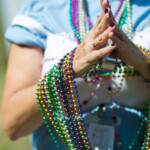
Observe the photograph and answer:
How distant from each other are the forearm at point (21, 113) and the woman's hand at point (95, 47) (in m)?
0.20

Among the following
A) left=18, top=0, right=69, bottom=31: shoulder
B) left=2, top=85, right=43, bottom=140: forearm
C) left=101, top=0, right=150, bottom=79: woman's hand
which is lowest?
left=2, top=85, right=43, bottom=140: forearm

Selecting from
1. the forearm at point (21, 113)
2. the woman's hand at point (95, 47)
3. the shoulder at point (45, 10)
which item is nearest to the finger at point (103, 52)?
the woman's hand at point (95, 47)

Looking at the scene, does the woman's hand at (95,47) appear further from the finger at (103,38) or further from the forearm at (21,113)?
the forearm at (21,113)

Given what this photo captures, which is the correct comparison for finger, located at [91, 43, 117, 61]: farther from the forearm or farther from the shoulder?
the shoulder

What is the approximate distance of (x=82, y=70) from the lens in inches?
30.8

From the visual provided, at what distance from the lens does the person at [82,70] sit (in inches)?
32.3

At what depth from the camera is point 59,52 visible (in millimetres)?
954

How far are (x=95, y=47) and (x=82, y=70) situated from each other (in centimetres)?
8

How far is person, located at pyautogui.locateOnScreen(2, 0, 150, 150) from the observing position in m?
0.82

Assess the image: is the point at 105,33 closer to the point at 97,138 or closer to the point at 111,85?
the point at 111,85

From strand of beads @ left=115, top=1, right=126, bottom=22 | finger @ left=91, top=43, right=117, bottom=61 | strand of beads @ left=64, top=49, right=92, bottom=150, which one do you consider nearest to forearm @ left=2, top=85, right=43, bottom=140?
strand of beads @ left=64, top=49, right=92, bottom=150

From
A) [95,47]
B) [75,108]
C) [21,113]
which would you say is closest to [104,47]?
[95,47]

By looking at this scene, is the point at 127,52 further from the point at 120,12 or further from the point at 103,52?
the point at 120,12

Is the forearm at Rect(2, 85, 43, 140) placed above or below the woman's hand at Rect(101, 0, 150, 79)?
below
